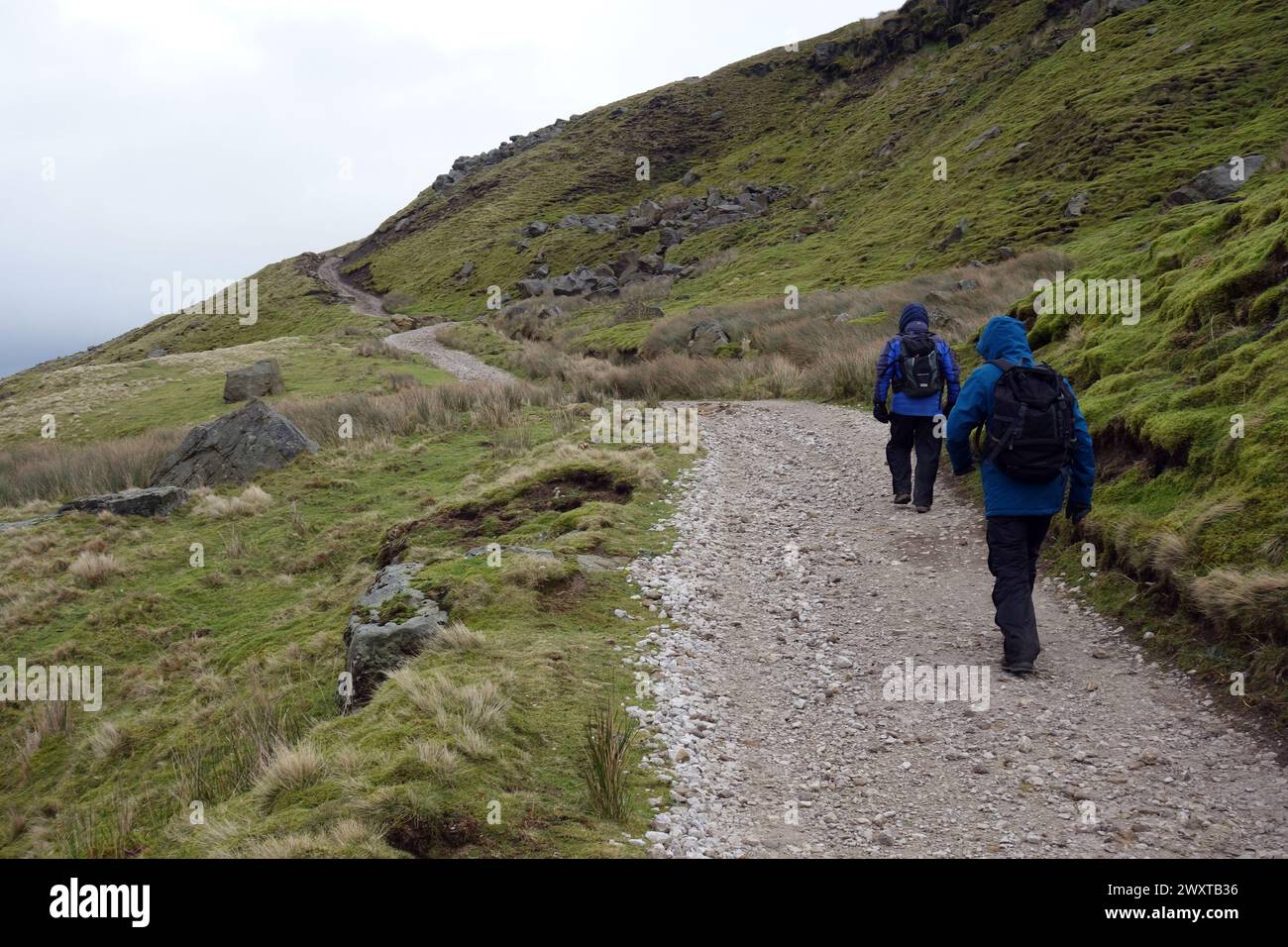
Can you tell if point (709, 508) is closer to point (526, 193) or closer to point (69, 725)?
point (69, 725)

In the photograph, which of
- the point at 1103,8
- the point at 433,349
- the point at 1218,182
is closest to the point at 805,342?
the point at 1218,182

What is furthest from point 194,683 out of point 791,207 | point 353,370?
point 791,207

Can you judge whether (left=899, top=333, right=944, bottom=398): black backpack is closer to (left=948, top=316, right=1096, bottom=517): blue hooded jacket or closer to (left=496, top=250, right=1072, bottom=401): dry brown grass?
(left=948, top=316, right=1096, bottom=517): blue hooded jacket

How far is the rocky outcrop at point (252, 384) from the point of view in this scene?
3325 centimetres

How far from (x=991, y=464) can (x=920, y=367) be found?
4912mm

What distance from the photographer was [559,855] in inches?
182

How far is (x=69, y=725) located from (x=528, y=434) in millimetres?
12084

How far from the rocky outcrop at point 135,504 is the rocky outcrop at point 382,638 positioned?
12.3 m

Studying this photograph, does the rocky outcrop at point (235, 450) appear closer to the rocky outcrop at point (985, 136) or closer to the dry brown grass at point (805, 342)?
the dry brown grass at point (805, 342)

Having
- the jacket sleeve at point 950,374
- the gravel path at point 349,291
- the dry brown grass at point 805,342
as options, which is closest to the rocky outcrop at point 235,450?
the dry brown grass at point 805,342

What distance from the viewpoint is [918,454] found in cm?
1209

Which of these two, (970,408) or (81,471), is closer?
(970,408)

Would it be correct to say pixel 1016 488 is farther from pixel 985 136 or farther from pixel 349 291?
pixel 349 291

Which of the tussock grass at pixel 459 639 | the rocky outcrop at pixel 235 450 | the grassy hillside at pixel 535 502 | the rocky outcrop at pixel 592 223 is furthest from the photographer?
the rocky outcrop at pixel 592 223
